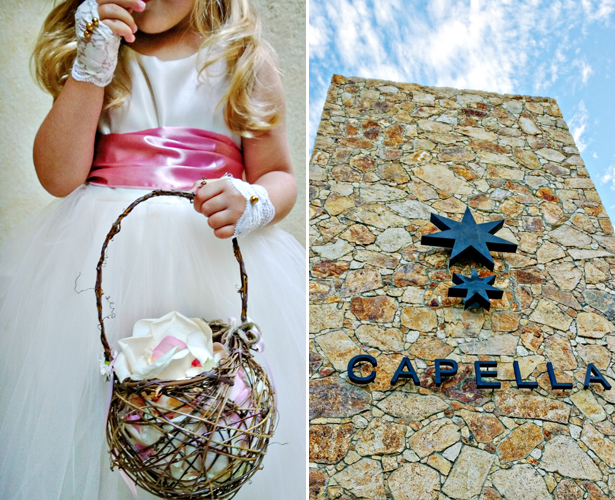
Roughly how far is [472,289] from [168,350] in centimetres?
277

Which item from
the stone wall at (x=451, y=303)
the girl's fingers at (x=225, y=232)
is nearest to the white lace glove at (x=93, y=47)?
the girl's fingers at (x=225, y=232)

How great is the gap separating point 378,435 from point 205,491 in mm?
2206

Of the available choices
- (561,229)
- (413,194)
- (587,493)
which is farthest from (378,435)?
(561,229)

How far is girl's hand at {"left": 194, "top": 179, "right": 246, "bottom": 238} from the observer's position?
96 cm

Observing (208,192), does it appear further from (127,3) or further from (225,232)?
(127,3)

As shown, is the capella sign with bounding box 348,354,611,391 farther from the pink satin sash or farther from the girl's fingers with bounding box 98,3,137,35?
the girl's fingers with bounding box 98,3,137,35

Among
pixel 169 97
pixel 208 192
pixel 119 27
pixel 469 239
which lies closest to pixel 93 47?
pixel 119 27

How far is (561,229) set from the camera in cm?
384

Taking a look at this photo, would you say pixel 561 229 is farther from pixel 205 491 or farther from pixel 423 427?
pixel 205 491

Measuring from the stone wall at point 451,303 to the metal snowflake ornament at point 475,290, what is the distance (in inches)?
2.6

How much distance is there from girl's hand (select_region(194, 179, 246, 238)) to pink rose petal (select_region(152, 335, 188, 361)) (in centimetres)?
22

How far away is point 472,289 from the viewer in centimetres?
330

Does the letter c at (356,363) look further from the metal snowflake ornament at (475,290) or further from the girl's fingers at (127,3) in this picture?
the girl's fingers at (127,3)

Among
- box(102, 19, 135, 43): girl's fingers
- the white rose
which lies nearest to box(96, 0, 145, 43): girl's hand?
box(102, 19, 135, 43): girl's fingers
